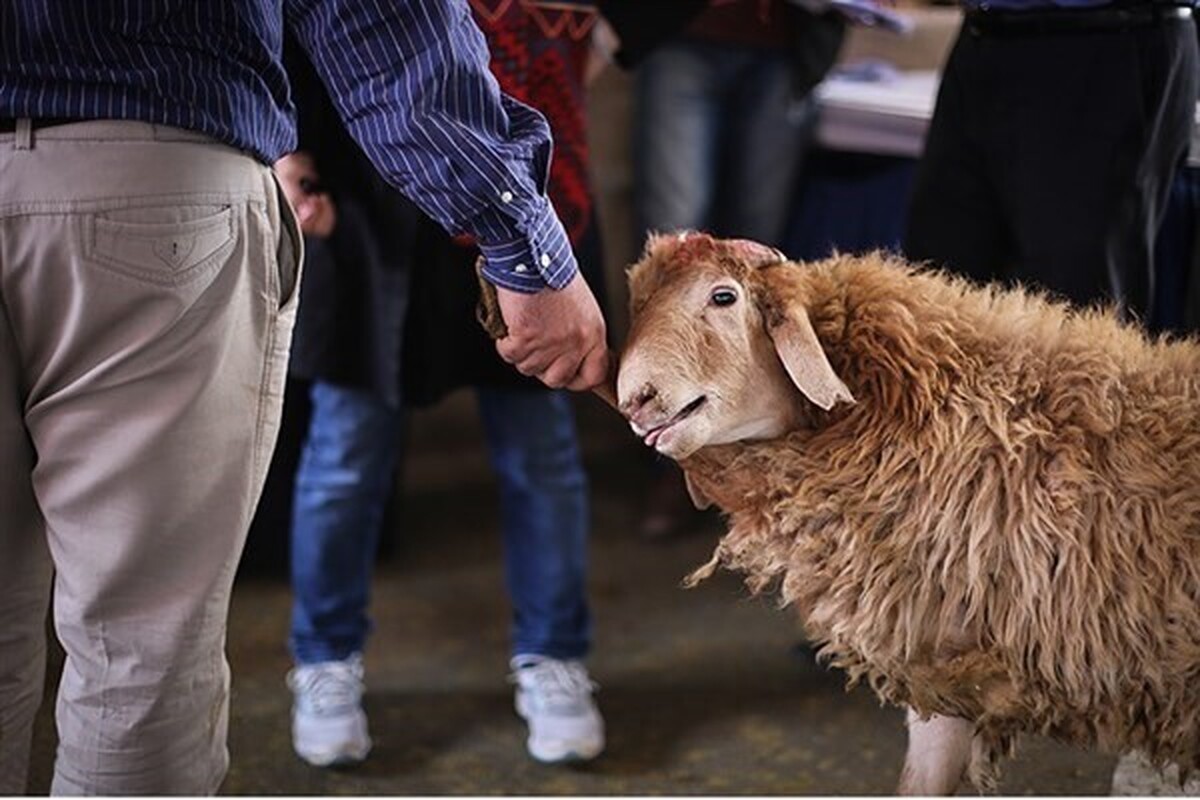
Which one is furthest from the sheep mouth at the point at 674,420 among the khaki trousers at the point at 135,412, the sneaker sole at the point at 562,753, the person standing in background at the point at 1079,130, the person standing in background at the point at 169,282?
the sneaker sole at the point at 562,753

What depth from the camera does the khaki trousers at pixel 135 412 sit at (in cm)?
121

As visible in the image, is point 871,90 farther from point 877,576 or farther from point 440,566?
point 877,576

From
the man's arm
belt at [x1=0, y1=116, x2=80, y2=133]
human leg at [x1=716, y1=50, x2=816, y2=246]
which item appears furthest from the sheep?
human leg at [x1=716, y1=50, x2=816, y2=246]

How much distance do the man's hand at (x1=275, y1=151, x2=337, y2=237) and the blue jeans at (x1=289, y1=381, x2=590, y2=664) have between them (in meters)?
0.26

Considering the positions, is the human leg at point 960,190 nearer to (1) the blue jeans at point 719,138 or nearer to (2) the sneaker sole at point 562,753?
(2) the sneaker sole at point 562,753

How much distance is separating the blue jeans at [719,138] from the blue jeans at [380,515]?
0.89 m

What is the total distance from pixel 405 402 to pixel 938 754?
3.21ft

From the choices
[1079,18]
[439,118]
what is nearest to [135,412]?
[439,118]

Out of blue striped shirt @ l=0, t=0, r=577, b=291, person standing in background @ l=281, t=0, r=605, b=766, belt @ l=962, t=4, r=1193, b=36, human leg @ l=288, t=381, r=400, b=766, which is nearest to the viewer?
blue striped shirt @ l=0, t=0, r=577, b=291

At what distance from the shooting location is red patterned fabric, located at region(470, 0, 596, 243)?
1.95m

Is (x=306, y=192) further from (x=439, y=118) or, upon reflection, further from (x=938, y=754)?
(x=938, y=754)

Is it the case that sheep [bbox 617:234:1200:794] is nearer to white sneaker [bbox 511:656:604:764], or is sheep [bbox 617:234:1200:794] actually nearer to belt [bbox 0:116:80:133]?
belt [bbox 0:116:80:133]

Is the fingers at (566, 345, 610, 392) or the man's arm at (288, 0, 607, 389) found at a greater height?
the man's arm at (288, 0, 607, 389)

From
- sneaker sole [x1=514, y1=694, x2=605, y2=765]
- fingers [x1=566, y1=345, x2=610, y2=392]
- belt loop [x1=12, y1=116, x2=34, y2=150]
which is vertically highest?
belt loop [x1=12, y1=116, x2=34, y2=150]
